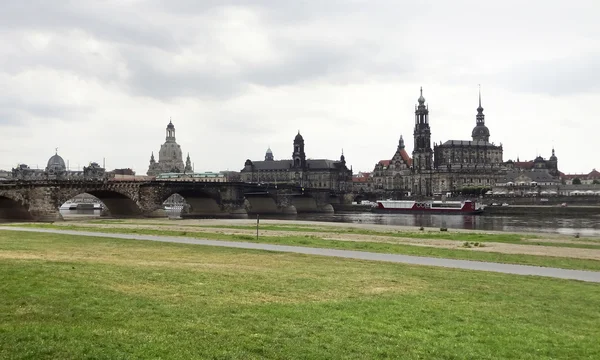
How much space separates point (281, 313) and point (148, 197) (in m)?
86.6

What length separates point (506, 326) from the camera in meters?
12.8

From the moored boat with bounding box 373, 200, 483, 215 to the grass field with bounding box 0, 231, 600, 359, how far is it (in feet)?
368

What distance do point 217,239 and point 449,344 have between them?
27.0 m

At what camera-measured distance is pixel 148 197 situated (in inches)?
3772

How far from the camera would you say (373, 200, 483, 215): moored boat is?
129 m

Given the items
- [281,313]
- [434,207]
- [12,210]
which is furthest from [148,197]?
[281,313]

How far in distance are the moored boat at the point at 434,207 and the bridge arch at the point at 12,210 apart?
87.6m

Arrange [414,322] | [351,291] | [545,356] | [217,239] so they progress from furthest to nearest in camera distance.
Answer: [217,239] → [351,291] → [414,322] → [545,356]

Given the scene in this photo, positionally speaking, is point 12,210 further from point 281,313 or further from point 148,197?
point 281,313

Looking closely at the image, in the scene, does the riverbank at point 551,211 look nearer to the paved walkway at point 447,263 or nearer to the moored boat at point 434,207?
the moored boat at point 434,207

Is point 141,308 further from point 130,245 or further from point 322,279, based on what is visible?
point 130,245

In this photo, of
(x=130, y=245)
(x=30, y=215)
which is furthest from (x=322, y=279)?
(x=30, y=215)

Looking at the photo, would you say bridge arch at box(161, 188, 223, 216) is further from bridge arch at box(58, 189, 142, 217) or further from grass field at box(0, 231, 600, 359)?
grass field at box(0, 231, 600, 359)

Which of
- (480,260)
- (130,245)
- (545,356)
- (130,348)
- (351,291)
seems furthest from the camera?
(130,245)
